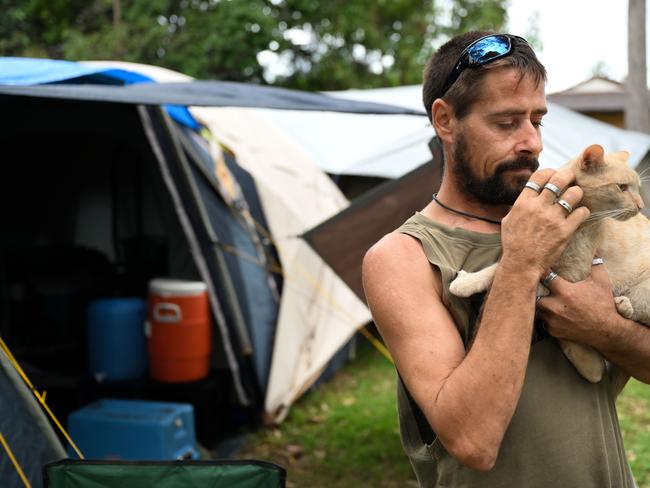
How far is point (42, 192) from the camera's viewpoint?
6.27m

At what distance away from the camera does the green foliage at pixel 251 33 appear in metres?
15.5

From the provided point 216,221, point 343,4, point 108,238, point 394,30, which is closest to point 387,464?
point 216,221

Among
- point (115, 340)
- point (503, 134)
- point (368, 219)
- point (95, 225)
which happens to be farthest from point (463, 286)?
point (95, 225)

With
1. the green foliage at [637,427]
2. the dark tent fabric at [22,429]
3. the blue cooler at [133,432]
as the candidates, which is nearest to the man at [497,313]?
the dark tent fabric at [22,429]

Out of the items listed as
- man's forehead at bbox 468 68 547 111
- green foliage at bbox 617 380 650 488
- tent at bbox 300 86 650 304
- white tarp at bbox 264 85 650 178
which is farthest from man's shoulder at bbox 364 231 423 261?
Answer: white tarp at bbox 264 85 650 178

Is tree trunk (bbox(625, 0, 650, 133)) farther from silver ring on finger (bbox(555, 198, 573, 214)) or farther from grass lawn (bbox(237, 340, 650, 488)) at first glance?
silver ring on finger (bbox(555, 198, 573, 214))

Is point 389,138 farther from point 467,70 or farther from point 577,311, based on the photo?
point 577,311

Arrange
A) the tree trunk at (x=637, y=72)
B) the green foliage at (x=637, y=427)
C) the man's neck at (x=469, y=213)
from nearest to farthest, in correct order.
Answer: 1. the man's neck at (x=469, y=213)
2. the green foliage at (x=637, y=427)
3. the tree trunk at (x=637, y=72)

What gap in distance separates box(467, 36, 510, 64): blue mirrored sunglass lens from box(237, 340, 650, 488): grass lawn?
3522 millimetres

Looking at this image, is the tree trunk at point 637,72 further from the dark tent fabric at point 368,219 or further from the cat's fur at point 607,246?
the cat's fur at point 607,246

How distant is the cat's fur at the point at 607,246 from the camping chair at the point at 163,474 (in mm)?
1175

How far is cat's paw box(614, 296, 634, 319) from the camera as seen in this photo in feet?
4.99

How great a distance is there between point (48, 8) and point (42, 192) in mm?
13421

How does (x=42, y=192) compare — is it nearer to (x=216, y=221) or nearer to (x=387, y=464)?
(x=216, y=221)
